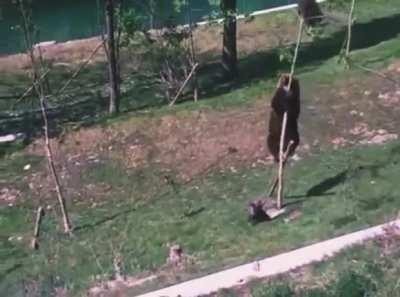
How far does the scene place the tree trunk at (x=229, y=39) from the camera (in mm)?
19658

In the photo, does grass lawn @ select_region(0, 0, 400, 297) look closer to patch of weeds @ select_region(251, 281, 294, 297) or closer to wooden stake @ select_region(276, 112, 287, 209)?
patch of weeds @ select_region(251, 281, 294, 297)

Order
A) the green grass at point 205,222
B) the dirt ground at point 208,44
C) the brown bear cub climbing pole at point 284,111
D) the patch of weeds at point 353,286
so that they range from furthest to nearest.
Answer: the dirt ground at point 208,44 < the brown bear cub climbing pole at point 284,111 < the green grass at point 205,222 < the patch of weeds at point 353,286

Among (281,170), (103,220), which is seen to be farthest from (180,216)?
(281,170)

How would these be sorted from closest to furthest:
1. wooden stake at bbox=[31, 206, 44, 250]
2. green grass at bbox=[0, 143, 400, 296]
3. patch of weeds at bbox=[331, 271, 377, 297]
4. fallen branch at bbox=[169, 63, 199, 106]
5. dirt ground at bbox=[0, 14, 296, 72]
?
patch of weeds at bbox=[331, 271, 377, 297] < green grass at bbox=[0, 143, 400, 296] < wooden stake at bbox=[31, 206, 44, 250] < fallen branch at bbox=[169, 63, 199, 106] < dirt ground at bbox=[0, 14, 296, 72]

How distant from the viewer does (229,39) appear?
20500 mm

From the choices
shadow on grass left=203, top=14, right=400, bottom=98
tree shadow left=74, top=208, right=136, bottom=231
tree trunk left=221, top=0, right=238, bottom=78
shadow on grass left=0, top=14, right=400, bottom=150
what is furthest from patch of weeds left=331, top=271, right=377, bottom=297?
tree trunk left=221, top=0, right=238, bottom=78

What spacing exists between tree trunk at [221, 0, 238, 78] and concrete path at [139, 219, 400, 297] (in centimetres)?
799

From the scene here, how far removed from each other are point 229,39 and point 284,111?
681 cm

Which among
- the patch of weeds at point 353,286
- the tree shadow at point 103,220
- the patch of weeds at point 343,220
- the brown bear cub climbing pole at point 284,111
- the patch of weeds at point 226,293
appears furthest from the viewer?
the tree shadow at point 103,220

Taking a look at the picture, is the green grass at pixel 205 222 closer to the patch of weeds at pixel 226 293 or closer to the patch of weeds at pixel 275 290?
the patch of weeds at pixel 226 293

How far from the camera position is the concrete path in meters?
11.8

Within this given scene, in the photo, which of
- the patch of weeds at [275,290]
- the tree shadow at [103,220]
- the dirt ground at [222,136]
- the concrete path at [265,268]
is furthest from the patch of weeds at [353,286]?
the dirt ground at [222,136]

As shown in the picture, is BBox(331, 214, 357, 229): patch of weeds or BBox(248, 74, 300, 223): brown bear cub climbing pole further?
BBox(248, 74, 300, 223): brown bear cub climbing pole

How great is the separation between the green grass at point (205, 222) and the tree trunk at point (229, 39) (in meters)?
A: 4.60
